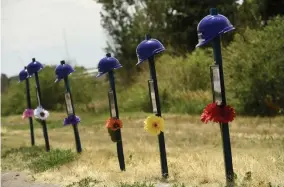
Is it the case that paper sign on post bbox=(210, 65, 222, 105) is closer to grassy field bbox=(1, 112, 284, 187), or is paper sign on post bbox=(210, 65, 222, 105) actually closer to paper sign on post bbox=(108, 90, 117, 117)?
grassy field bbox=(1, 112, 284, 187)

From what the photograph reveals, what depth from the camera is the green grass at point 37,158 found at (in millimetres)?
10594

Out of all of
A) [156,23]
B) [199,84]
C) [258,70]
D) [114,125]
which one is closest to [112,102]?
[114,125]

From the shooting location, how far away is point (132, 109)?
27.5m

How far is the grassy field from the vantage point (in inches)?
288

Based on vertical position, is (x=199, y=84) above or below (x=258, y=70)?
below

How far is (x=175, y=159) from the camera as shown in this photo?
31.3 ft

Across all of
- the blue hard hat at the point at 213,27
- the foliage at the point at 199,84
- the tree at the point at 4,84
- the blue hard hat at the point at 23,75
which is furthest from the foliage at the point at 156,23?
the blue hard hat at the point at 213,27

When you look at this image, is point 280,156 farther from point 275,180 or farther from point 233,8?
point 233,8

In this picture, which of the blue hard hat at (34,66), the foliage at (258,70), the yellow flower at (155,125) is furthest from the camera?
the foliage at (258,70)

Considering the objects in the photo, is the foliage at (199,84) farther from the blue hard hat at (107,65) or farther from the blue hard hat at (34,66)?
the blue hard hat at (107,65)

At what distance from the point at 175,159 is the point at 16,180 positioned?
3243mm

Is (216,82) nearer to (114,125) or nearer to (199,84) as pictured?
(114,125)

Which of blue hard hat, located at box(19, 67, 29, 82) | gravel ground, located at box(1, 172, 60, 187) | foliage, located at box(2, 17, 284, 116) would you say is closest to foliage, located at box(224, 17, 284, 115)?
foliage, located at box(2, 17, 284, 116)

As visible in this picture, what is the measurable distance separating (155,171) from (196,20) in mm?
24454
